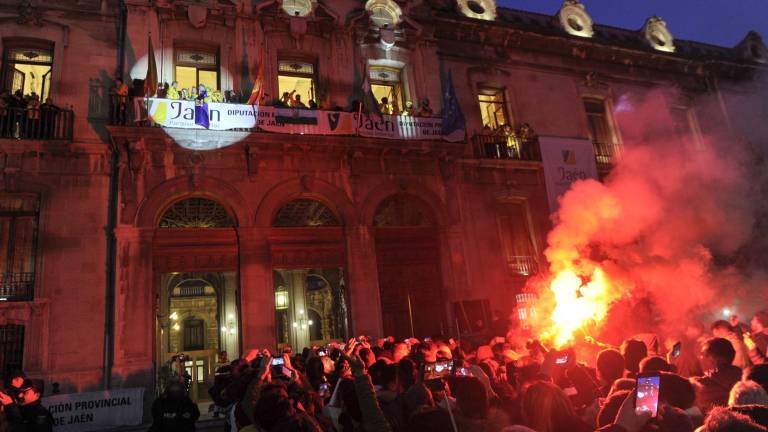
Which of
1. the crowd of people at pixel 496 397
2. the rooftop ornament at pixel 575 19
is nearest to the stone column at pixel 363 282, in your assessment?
the crowd of people at pixel 496 397

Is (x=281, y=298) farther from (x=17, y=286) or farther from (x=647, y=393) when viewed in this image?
(x=647, y=393)

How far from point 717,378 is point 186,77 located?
1406cm

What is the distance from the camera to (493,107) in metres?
17.7

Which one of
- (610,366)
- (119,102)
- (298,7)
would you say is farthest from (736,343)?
(298,7)

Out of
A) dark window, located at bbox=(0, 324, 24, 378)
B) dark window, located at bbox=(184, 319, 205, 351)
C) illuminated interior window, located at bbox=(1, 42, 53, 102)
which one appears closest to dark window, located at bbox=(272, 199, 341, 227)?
dark window, located at bbox=(0, 324, 24, 378)

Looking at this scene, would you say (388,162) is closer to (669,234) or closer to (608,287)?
(608,287)

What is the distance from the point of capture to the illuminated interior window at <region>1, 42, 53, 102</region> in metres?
12.9

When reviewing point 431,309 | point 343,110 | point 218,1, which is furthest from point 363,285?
point 218,1

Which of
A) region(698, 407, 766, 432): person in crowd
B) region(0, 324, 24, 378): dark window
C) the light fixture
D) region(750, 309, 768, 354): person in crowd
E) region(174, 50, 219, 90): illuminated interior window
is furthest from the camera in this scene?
the light fixture

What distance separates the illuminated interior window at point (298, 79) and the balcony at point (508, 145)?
539cm

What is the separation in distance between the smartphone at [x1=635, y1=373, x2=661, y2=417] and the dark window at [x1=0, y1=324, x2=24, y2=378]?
12177 mm

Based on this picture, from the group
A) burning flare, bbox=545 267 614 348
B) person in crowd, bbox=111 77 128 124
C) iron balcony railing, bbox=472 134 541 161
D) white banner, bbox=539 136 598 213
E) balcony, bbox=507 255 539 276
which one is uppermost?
person in crowd, bbox=111 77 128 124

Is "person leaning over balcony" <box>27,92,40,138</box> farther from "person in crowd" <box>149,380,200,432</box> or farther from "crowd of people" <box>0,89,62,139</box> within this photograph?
"person in crowd" <box>149,380,200,432</box>

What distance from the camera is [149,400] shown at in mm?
11156
